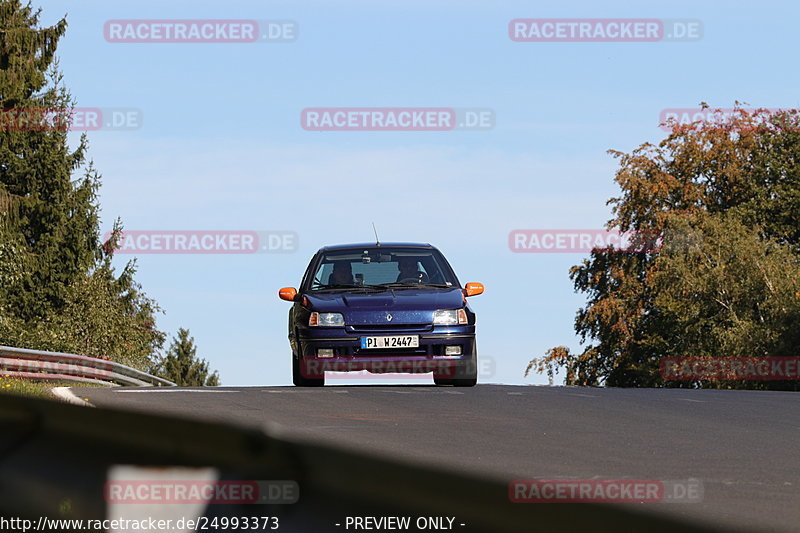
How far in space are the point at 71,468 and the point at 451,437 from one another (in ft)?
22.1

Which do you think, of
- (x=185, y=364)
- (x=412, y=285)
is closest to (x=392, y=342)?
(x=412, y=285)

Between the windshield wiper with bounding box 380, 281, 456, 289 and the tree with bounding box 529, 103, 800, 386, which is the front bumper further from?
the tree with bounding box 529, 103, 800, 386

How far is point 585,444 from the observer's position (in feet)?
33.3

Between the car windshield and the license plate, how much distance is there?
3.34ft

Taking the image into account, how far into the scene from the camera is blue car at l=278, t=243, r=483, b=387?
17.2 meters

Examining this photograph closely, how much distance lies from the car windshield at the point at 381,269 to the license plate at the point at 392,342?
1.02 meters

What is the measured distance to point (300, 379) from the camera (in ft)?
59.6

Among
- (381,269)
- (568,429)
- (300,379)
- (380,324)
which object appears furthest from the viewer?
(381,269)

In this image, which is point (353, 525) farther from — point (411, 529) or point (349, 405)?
point (349, 405)

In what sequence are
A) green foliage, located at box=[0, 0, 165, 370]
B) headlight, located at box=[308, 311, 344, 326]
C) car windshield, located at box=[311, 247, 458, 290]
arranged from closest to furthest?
headlight, located at box=[308, 311, 344, 326] → car windshield, located at box=[311, 247, 458, 290] → green foliage, located at box=[0, 0, 165, 370]

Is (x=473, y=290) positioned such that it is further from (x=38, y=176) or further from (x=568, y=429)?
(x=38, y=176)

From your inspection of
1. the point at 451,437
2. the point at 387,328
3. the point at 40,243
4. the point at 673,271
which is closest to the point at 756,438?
the point at 451,437

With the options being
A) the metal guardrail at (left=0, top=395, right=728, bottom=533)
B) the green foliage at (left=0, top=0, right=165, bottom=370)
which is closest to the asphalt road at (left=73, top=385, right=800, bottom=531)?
the metal guardrail at (left=0, top=395, right=728, bottom=533)

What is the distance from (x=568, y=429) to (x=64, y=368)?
20.6m
